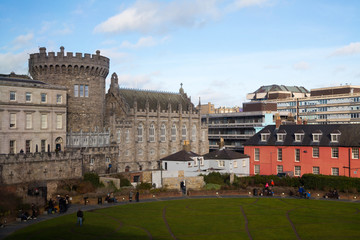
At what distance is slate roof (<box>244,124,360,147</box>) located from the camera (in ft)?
212

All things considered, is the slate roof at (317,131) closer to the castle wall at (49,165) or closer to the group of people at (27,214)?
the castle wall at (49,165)

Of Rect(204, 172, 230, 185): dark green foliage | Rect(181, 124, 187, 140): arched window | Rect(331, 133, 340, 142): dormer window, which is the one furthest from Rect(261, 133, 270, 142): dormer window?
Rect(181, 124, 187, 140): arched window

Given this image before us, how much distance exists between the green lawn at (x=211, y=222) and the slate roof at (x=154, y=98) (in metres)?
41.5

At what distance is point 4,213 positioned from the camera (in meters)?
38.6

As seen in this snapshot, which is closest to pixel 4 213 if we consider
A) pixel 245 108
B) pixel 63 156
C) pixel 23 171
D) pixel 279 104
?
pixel 23 171

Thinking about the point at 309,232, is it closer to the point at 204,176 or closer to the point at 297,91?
the point at 204,176

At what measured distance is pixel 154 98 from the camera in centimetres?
9450

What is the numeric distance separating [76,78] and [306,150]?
38.5 meters

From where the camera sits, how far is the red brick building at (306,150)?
210 feet

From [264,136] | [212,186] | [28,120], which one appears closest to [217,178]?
[212,186]

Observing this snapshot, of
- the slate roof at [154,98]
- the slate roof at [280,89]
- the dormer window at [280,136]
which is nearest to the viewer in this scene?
the dormer window at [280,136]

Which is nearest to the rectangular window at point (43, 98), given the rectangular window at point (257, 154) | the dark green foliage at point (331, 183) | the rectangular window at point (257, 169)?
the rectangular window at point (257, 154)

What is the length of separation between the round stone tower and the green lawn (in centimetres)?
2865

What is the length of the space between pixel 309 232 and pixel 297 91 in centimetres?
13875
